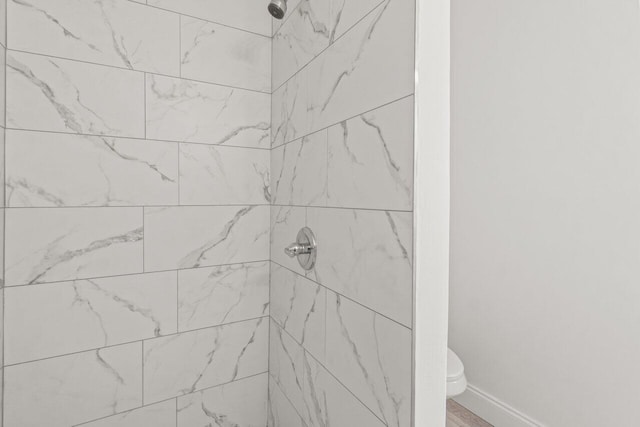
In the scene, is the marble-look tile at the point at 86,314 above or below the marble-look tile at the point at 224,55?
below

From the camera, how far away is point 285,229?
3.97 ft

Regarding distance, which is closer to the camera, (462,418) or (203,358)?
(203,358)

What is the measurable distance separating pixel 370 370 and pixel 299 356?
0.40 metres

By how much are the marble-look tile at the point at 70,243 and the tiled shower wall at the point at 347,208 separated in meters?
0.53

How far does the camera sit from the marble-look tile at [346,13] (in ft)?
2.53

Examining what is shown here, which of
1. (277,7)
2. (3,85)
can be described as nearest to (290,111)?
(277,7)

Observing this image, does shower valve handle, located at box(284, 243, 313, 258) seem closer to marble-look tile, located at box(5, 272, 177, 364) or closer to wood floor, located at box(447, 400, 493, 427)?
marble-look tile, located at box(5, 272, 177, 364)

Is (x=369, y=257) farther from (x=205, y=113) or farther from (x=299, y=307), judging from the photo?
(x=205, y=113)

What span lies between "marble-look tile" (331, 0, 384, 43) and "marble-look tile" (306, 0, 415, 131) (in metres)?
0.02

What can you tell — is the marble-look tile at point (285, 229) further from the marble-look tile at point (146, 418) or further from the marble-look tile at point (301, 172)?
the marble-look tile at point (146, 418)

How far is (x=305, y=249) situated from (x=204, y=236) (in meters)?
0.45

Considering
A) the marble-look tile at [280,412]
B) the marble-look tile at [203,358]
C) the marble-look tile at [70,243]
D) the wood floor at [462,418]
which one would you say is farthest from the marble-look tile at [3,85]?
the wood floor at [462,418]

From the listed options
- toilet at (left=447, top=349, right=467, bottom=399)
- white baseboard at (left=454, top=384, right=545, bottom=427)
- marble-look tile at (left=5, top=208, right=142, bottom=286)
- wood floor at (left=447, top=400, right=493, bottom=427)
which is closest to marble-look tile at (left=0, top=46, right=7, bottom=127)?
marble-look tile at (left=5, top=208, right=142, bottom=286)

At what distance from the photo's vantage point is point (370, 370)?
754 mm
